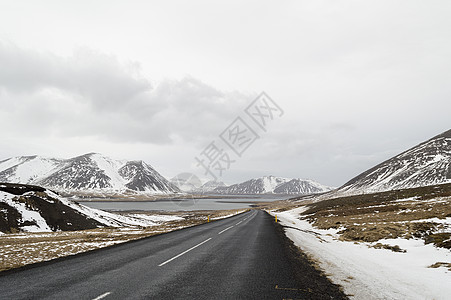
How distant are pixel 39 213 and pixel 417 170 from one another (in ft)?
615

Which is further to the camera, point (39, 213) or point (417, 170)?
point (417, 170)

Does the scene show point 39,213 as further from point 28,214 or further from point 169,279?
point 169,279

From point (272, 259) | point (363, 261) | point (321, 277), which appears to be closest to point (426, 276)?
point (363, 261)

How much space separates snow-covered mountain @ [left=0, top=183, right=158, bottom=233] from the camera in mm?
36662

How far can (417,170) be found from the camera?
151 m

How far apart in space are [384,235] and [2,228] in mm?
45622

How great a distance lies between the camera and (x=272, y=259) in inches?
439

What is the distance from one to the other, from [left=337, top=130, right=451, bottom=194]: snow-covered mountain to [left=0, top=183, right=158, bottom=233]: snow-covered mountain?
498 feet

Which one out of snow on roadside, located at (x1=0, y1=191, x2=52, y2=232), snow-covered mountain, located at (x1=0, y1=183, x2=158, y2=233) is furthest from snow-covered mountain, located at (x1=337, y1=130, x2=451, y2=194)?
snow on roadside, located at (x1=0, y1=191, x2=52, y2=232)

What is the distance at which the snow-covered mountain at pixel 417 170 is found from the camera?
134 meters

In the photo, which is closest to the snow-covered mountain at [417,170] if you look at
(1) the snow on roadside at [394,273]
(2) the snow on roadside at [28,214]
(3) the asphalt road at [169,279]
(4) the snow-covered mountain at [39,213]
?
(1) the snow on roadside at [394,273]

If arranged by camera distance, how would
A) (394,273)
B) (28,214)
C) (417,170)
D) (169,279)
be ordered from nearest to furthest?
(169,279) → (394,273) → (28,214) → (417,170)

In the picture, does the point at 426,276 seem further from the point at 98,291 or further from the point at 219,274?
the point at 98,291

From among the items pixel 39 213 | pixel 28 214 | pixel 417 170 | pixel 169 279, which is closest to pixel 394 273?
pixel 169 279
